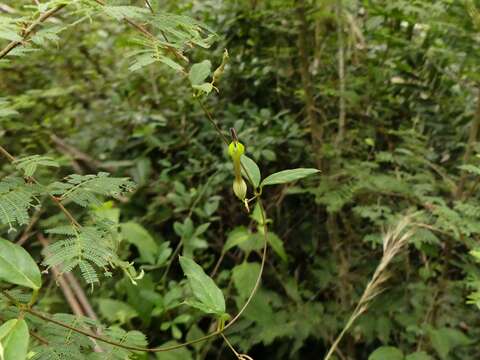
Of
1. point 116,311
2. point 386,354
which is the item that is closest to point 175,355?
point 116,311

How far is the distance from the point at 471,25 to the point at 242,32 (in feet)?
2.84

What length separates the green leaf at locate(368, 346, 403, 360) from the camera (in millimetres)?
1347

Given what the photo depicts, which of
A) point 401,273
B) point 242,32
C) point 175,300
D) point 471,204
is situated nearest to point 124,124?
point 242,32

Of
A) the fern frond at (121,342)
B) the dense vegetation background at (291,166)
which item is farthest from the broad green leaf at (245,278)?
the fern frond at (121,342)

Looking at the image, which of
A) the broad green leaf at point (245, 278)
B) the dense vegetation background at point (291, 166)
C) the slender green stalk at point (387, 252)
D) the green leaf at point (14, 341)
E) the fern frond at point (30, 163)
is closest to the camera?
the green leaf at point (14, 341)

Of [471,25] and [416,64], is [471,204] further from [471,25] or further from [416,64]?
[416,64]

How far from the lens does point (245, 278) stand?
1.57 m

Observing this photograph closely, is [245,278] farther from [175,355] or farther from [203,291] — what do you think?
[203,291]

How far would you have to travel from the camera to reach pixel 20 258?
1.77 feet

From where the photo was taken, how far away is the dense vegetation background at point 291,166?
4.76 ft

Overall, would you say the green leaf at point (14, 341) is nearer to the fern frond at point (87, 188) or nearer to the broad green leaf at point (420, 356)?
the fern frond at point (87, 188)

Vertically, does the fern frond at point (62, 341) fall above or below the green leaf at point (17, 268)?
below

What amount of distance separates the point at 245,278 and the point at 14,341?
113 cm

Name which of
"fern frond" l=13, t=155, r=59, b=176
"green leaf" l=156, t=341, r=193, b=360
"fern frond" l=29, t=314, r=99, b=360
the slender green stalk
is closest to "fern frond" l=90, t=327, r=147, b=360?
"fern frond" l=29, t=314, r=99, b=360
